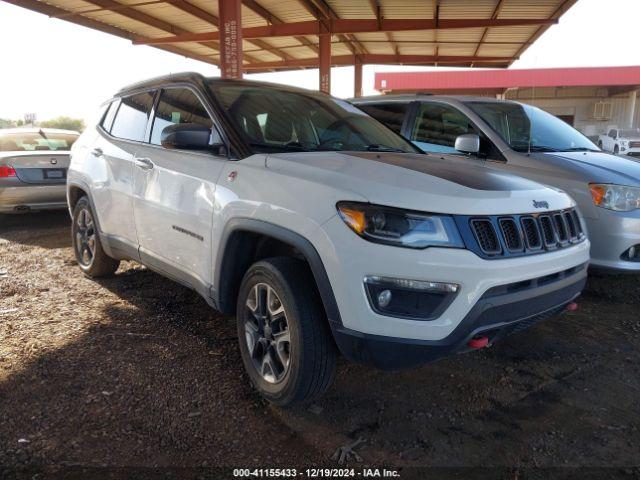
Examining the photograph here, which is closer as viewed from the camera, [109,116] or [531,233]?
[531,233]

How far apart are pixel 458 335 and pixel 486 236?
1.57 feet

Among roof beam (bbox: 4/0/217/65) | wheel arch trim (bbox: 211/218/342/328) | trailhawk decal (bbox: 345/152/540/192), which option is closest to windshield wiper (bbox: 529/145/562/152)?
trailhawk decal (bbox: 345/152/540/192)

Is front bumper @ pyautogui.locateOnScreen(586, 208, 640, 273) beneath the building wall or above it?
beneath

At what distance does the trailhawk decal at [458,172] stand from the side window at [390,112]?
2.57 m

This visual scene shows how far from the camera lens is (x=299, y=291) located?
2463mm

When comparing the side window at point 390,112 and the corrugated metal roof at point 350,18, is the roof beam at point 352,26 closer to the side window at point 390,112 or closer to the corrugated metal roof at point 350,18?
the corrugated metal roof at point 350,18

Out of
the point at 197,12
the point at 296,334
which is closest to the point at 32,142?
the point at 296,334

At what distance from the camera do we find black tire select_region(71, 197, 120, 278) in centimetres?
469

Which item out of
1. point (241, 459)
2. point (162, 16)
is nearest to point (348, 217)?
point (241, 459)

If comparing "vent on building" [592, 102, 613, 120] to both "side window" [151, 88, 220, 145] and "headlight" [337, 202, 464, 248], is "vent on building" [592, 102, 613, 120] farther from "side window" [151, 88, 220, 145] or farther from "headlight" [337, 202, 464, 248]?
"headlight" [337, 202, 464, 248]

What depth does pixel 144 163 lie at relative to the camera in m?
3.70

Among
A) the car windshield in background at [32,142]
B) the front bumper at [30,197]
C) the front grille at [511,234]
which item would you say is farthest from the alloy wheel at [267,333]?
the car windshield in background at [32,142]

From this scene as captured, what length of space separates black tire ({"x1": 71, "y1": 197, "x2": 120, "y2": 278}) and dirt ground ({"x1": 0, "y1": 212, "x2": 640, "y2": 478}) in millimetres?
647

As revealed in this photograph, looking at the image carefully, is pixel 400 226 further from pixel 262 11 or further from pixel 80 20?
pixel 80 20
